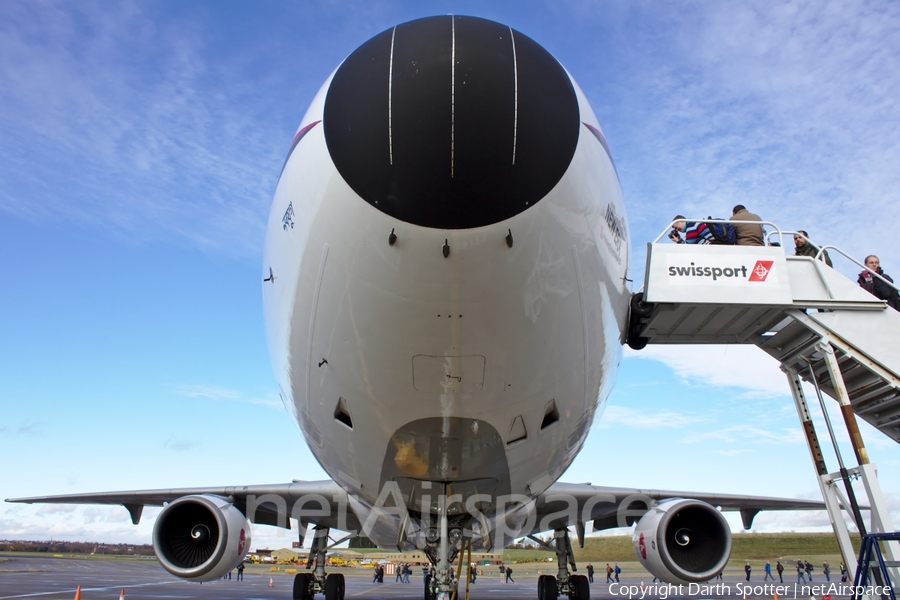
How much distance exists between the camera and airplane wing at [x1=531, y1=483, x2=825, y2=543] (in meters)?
9.95

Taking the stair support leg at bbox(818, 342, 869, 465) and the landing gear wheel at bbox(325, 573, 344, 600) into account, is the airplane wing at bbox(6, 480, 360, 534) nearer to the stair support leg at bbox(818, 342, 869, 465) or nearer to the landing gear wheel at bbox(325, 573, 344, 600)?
the landing gear wheel at bbox(325, 573, 344, 600)

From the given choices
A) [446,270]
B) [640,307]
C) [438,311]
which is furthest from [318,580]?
[446,270]

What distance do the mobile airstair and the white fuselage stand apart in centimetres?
154

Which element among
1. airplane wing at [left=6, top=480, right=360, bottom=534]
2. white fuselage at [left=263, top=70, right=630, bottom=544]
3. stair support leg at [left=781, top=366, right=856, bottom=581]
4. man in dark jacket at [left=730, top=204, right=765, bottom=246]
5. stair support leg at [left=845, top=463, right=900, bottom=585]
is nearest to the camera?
white fuselage at [left=263, top=70, right=630, bottom=544]

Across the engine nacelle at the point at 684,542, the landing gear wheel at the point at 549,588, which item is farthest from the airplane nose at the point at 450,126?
the landing gear wheel at the point at 549,588

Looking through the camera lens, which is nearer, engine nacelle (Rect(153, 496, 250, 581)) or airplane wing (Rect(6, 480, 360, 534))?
engine nacelle (Rect(153, 496, 250, 581))

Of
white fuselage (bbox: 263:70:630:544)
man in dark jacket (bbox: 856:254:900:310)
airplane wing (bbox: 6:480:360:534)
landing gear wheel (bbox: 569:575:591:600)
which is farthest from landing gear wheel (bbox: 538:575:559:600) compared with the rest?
white fuselage (bbox: 263:70:630:544)

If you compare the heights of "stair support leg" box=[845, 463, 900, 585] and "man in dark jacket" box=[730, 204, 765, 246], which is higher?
"man in dark jacket" box=[730, 204, 765, 246]

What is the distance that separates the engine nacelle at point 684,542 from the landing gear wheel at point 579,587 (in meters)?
3.00

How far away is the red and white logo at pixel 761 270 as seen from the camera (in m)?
6.06

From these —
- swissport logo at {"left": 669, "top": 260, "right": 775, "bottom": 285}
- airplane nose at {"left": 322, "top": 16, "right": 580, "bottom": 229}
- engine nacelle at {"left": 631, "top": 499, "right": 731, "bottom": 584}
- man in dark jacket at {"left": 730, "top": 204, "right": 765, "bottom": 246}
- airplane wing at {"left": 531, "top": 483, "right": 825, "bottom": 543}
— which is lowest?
engine nacelle at {"left": 631, "top": 499, "right": 731, "bottom": 584}

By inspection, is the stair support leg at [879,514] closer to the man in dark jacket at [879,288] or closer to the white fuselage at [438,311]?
the man in dark jacket at [879,288]

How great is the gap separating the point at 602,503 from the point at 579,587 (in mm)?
1617

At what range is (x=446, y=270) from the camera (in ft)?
10.1
